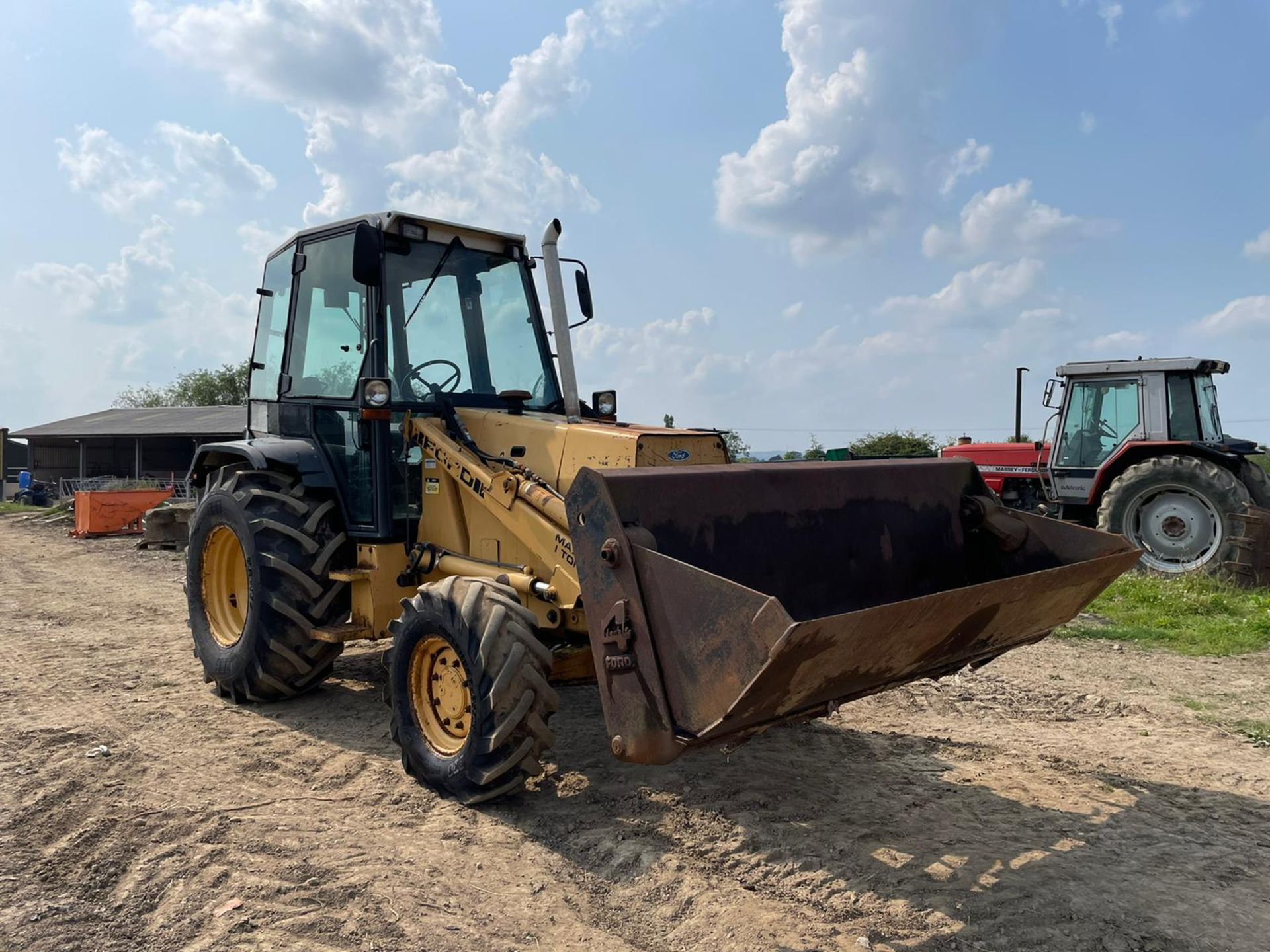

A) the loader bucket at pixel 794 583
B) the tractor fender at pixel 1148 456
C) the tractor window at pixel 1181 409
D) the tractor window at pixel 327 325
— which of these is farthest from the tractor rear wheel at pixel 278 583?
the tractor window at pixel 1181 409

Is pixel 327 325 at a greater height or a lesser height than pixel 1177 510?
greater

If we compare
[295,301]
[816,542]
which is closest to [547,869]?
[816,542]

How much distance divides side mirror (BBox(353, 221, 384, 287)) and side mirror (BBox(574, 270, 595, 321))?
1.24m

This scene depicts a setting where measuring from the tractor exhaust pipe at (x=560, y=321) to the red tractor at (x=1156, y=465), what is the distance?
23.9 ft

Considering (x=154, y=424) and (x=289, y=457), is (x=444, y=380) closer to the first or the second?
(x=289, y=457)

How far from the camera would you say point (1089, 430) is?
11.3 m

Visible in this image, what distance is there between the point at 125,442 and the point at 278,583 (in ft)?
126

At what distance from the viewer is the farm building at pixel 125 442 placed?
116 feet

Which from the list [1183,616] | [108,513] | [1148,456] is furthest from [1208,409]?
[108,513]

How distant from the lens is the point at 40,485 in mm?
34812

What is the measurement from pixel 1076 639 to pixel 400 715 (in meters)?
6.18

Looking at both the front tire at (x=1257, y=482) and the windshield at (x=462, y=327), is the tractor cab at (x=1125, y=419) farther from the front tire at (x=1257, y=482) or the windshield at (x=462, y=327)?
the windshield at (x=462, y=327)

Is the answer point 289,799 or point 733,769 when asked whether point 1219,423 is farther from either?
point 289,799

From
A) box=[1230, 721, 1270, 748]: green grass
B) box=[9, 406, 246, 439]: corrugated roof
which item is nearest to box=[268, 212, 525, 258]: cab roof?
box=[1230, 721, 1270, 748]: green grass
